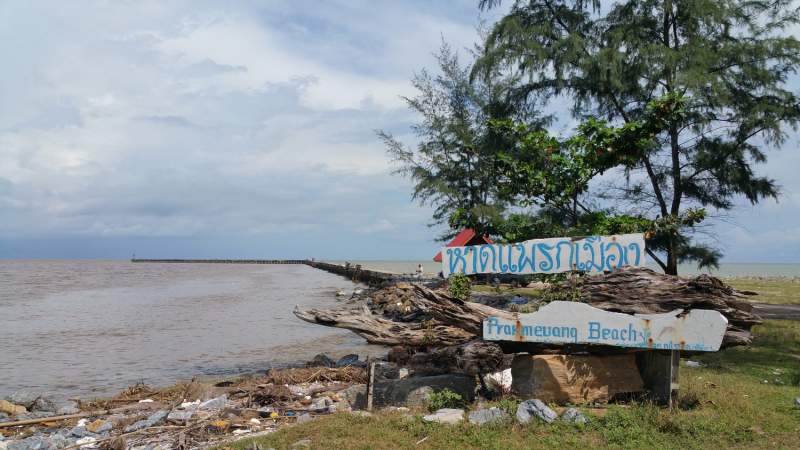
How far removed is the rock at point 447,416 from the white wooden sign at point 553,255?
1.75 m

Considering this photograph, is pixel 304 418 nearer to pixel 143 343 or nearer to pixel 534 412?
pixel 534 412

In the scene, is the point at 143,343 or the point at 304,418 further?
the point at 143,343

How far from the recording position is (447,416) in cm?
608

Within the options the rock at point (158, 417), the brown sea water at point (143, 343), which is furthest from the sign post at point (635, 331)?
the brown sea water at point (143, 343)

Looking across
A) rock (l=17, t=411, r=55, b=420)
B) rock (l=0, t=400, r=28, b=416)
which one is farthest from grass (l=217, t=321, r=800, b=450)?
rock (l=0, t=400, r=28, b=416)

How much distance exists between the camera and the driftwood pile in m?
6.07

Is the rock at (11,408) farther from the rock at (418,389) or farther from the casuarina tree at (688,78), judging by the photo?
the casuarina tree at (688,78)

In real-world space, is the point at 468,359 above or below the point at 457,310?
below

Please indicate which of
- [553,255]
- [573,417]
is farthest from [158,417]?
[553,255]

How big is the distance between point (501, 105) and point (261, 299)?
20.0 m

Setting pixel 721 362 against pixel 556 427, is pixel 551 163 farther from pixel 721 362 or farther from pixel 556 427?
pixel 721 362

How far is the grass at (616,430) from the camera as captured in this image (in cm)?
521

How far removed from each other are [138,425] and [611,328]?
638 cm

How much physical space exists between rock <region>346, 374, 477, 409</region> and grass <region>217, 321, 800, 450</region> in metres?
0.45
